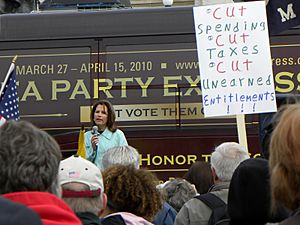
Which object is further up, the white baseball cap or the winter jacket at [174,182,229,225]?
the white baseball cap

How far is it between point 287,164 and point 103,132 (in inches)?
199

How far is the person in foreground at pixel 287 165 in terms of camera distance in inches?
95.9

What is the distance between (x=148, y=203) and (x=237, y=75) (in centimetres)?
273

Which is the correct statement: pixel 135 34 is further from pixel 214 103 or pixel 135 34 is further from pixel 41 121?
pixel 214 103

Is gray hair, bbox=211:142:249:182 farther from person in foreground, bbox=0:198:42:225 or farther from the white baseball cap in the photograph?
person in foreground, bbox=0:198:42:225

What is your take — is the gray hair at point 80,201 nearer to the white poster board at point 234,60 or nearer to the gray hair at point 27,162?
the gray hair at point 27,162

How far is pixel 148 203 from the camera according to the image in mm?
3660

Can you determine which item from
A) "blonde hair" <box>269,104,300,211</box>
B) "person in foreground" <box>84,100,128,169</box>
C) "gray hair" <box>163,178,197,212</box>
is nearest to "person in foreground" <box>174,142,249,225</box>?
"gray hair" <box>163,178,197,212</box>

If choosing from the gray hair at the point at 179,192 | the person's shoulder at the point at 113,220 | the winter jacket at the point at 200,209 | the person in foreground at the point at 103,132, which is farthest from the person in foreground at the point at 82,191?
the person in foreground at the point at 103,132

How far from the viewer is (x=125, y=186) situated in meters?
3.66

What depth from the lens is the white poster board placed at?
6.10 metres

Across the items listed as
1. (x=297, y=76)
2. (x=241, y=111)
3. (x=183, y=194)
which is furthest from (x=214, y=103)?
(x=297, y=76)

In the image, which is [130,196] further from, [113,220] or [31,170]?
[31,170]

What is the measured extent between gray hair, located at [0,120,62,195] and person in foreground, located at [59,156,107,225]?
0.65 meters
